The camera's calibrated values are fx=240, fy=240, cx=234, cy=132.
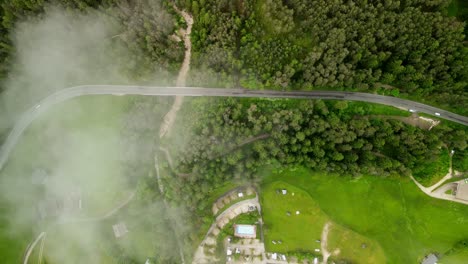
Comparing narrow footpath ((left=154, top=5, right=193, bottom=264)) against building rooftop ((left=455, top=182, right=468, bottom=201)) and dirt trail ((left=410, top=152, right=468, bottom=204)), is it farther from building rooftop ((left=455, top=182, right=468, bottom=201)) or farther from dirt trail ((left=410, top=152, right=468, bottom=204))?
building rooftop ((left=455, top=182, right=468, bottom=201))

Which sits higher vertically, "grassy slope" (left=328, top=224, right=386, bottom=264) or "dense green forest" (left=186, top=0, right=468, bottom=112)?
"dense green forest" (left=186, top=0, right=468, bottom=112)

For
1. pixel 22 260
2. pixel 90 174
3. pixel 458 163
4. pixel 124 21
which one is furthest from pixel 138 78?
pixel 458 163

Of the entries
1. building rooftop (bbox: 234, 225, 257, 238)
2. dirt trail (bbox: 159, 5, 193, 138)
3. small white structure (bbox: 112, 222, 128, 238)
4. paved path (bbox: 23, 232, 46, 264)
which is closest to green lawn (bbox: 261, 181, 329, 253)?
building rooftop (bbox: 234, 225, 257, 238)

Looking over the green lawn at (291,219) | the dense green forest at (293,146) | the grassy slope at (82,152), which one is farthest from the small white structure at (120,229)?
the green lawn at (291,219)

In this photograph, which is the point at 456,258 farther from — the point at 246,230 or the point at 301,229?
the point at 246,230

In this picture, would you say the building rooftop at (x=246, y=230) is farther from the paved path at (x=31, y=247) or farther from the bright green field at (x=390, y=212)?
the paved path at (x=31, y=247)

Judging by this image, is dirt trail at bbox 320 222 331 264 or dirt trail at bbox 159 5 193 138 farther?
dirt trail at bbox 159 5 193 138

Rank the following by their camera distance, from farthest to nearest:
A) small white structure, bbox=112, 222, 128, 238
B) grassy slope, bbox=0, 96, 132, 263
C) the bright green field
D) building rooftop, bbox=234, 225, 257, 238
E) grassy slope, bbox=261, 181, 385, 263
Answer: grassy slope, bbox=0, 96, 132, 263 < small white structure, bbox=112, 222, 128, 238 < building rooftop, bbox=234, 225, 257, 238 < grassy slope, bbox=261, 181, 385, 263 < the bright green field

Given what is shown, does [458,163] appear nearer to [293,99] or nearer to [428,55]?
[428,55]
